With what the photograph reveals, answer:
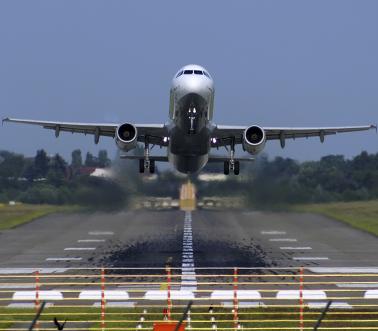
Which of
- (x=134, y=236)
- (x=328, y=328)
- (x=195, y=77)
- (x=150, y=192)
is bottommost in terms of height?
(x=328, y=328)

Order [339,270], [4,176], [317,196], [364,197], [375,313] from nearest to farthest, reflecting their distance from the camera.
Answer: [375,313]
[339,270]
[317,196]
[364,197]
[4,176]

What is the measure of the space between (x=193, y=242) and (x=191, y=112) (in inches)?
385

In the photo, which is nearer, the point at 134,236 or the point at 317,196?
the point at 134,236

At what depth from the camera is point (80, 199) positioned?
42.3 meters

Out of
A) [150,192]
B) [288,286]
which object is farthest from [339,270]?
[150,192]

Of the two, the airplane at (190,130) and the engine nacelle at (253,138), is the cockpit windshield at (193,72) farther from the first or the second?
the engine nacelle at (253,138)

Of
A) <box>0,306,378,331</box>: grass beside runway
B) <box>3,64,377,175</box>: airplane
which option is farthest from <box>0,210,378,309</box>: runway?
<box>3,64,377,175</box>: airplane

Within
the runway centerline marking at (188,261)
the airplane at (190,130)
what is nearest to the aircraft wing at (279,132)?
the airplane at (190,130)

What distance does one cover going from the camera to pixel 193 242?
3778 centimetres

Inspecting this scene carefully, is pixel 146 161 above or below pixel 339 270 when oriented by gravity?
above

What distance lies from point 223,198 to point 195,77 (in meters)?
13.8

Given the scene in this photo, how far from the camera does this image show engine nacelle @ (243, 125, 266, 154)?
3259cm

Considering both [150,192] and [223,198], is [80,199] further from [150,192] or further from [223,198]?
[223,198]

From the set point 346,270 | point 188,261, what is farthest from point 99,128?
point 346,270
